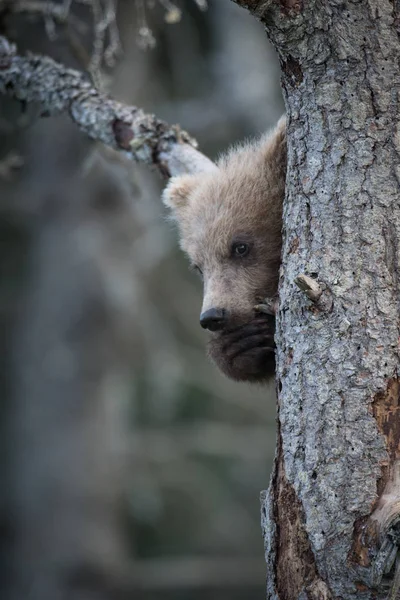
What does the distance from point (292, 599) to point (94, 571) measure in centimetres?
806

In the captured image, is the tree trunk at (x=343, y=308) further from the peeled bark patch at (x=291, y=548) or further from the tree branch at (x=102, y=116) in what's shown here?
the tree branch at (x=102, y=116)

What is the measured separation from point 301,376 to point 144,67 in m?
8.69

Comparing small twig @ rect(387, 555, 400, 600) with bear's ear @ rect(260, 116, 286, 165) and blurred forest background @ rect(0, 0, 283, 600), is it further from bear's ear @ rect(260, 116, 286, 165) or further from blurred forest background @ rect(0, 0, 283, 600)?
blurred forest background @ rect(0, 0, 283, 600)

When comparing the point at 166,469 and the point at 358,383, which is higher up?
the point at 166,469

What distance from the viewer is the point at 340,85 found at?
8.50 ft

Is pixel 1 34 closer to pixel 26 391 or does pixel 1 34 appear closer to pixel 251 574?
pixel 26 391

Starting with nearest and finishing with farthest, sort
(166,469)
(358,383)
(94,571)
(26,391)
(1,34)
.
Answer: (358,383), (1,34), (94,571), (26,391), (166,469)

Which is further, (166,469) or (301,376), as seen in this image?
(166,469)

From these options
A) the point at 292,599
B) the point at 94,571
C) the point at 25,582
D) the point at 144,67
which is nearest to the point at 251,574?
the point at 94,571

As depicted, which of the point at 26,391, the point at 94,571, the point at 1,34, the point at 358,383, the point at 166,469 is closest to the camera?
the point at 358,383

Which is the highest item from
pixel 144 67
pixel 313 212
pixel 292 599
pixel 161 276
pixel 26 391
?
pixel 144 67

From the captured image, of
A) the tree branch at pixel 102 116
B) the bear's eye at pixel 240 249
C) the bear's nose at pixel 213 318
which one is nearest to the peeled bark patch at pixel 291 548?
the bear's nose at pixel 213 318

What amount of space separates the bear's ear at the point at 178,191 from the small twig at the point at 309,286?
1662 mm

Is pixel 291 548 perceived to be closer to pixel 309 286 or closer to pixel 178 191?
pixel 309 286
